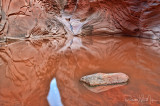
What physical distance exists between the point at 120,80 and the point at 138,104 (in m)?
0.31

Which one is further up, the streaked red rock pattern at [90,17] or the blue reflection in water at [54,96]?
the streaked red rock pattern at [90,17]

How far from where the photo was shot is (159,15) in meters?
3.79

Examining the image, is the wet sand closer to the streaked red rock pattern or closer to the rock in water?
the rock in water

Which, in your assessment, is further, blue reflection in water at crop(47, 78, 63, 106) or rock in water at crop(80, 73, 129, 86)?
rock in water at crop(80, 73, 129, 86)

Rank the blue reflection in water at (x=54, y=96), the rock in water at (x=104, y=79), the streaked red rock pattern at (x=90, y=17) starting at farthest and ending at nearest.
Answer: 1. the streaked red rock pattern at (x=90, y=17)
2. the rock in water at (x=104, y=79)
3. the blue reflection in water at (x=54, y=96)

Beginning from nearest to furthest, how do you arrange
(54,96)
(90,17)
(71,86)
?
(54,96) < (71,86) < (90,17)

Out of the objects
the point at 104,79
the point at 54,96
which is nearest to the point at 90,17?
the point at 104,79

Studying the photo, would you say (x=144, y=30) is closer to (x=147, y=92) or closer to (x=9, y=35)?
(x=147, y=92)

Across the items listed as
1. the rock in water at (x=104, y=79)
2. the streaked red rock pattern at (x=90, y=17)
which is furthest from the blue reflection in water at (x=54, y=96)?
the streaked red rock pattern at (x=90, y=17)

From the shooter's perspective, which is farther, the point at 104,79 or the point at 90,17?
the point at 90,17

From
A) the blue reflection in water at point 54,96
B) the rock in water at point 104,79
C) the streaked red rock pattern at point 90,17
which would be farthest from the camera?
the streaked red rock pattern at point 90,17

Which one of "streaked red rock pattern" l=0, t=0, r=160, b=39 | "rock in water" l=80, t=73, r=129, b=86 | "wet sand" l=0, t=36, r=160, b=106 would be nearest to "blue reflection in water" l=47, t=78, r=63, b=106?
"wet sand" l=0, t=36, r=160, b=106

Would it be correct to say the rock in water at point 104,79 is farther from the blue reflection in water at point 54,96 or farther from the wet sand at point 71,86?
the blue reflection in water at point 54,96

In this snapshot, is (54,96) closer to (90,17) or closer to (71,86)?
(71,86)
